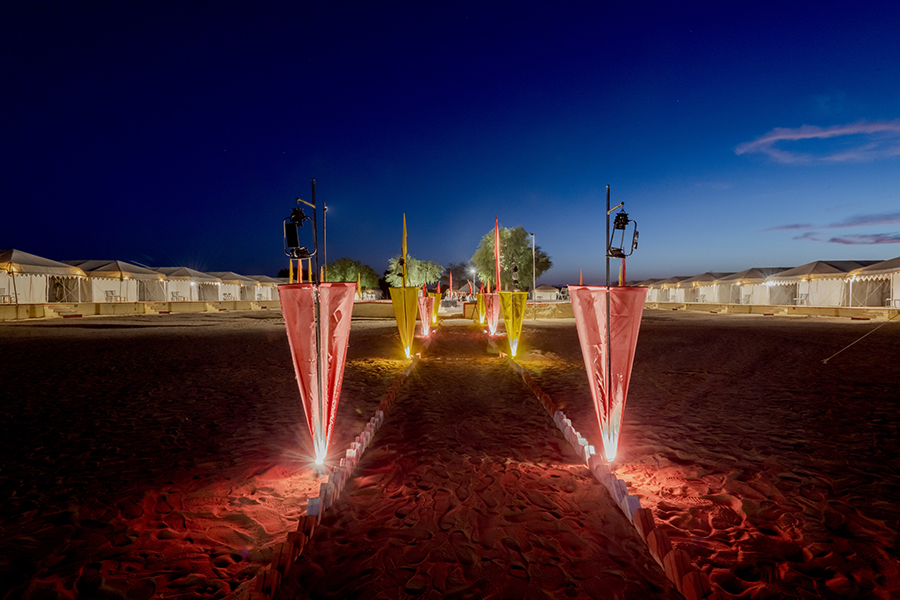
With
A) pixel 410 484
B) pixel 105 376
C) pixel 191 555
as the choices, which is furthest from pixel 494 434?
pixel 105 376

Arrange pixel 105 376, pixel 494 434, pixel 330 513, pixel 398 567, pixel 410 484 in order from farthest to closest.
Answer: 1. pixel 105 376
2. pixel 494 434
3. pixel 410 484
4. pixel 330 513
5. pixel 398 567

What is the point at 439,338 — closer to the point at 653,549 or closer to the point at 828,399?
the point at 828,399

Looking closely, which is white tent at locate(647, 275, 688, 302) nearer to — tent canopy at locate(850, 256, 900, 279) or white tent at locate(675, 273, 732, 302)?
white tent at locate(675, 273, 732, 302)

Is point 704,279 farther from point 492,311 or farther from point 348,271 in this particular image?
point 348,271

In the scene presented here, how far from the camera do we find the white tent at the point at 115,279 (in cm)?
3105

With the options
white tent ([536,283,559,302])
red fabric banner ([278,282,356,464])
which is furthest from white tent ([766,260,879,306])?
red fabric banner ([278,282,356,464])

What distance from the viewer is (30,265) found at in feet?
80.4

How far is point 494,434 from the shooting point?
16.5ft

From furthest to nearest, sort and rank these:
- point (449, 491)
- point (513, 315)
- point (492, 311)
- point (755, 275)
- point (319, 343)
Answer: point (755, 275)
point (492, 311)
point (513, 315)
point (319, 343)
point (449, 491)

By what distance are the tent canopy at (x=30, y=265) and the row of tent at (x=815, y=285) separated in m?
37.1

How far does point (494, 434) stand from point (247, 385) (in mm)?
5083

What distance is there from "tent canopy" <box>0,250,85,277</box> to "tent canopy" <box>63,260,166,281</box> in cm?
205

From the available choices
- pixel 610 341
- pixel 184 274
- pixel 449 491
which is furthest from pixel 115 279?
pixel 610 341

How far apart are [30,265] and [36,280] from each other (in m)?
3.32
